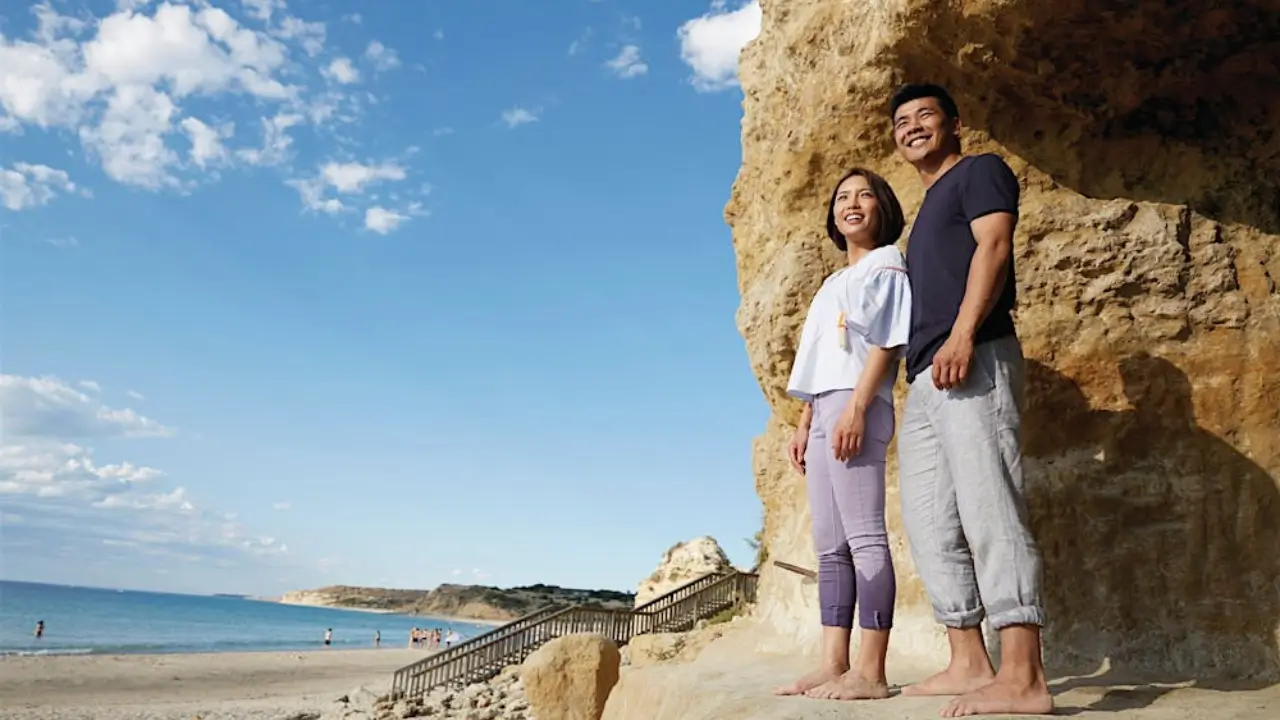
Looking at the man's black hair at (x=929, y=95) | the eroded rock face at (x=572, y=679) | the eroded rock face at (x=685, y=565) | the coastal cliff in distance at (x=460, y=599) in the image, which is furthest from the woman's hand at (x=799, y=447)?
the coastal cliff in distance at (x=460, y=599)

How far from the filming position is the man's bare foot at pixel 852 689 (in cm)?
306

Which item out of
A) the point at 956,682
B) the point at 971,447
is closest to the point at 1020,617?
the point at 956,682

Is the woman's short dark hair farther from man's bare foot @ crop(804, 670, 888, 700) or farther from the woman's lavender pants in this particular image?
man's bare foot @ crop(804, 670, 888, 700)

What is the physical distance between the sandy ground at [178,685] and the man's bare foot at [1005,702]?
55.6 ft

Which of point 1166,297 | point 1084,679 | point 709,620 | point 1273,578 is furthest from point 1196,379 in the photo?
point 709,620

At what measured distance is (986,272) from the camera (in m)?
2.89

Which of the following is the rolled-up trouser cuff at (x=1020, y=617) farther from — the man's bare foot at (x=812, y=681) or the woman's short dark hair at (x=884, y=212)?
the woman's short dark hair at (x=884, y=212)

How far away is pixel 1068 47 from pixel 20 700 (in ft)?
75.8

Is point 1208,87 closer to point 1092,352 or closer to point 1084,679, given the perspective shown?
point 1092,352

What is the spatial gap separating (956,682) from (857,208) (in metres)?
1.79

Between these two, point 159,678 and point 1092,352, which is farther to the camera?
point 159,678

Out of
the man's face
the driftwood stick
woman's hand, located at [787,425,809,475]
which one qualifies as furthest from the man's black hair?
the driftwood stick

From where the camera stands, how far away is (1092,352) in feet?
15.3

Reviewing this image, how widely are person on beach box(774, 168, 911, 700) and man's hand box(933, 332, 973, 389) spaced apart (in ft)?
0.89
